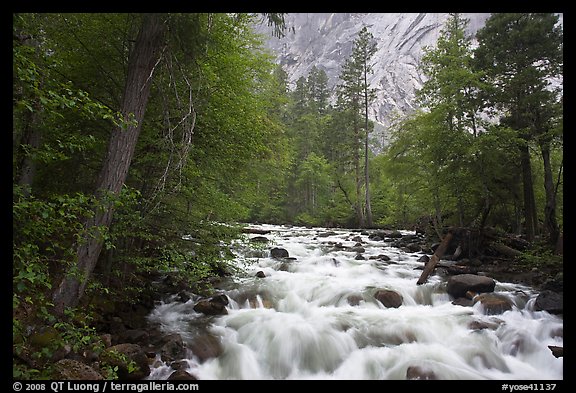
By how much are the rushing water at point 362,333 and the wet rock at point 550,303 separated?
0.20 meters

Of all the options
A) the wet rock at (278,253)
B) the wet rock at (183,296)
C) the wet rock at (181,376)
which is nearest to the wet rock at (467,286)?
the wet rock at (278,253)

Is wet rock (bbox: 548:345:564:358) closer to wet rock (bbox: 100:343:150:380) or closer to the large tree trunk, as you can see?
wet rock (bbox: 100:343:150:380)

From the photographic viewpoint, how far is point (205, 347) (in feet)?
21.5

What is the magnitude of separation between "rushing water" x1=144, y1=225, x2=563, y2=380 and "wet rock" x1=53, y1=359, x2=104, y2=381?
1308 mm

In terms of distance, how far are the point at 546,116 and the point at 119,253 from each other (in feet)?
53.9

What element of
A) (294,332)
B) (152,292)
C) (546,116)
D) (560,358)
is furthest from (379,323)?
(546,116)

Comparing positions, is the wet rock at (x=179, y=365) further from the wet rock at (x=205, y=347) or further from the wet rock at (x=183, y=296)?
the wet rock at (x=183, y=296)

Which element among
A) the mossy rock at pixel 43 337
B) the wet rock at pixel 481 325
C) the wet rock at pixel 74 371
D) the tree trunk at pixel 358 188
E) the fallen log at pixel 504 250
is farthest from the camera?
the tree trunk at pixel 358 188

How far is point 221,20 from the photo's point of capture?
24.4 feet

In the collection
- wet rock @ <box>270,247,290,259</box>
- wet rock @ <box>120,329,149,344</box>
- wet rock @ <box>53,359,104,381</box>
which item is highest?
wet rock @ <box>270,247,290,259</box>

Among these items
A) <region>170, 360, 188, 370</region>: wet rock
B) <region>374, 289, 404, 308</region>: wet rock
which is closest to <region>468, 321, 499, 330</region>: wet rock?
<region>374, 289, 404, 308</region>: wet rock

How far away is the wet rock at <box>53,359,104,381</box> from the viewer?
4094 millimetres

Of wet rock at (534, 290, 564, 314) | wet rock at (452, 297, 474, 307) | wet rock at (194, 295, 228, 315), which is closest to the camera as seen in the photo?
wet rock at (534, 290, 564, 314)

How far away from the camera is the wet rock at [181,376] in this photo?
5.36 m
